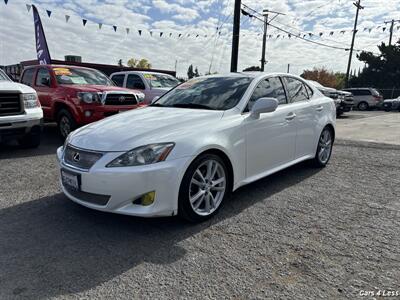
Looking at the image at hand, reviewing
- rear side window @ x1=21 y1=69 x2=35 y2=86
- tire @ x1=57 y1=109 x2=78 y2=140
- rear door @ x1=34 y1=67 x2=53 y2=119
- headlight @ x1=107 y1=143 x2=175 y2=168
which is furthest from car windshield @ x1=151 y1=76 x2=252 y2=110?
rear side window @ x1=21 y1=69 x2=35 y2=86

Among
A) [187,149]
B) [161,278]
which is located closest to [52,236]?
[161,278]

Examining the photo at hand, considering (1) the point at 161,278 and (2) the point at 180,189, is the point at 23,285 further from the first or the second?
(2) the point at 180,189

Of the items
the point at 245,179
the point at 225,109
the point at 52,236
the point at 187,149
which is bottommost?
the point at 52,236

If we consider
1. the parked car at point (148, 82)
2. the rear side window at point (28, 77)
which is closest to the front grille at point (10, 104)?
the rear side window at point (28, 77)

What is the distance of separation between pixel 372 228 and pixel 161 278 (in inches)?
87.1

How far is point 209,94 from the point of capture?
14.3 feet

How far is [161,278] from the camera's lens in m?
2.59

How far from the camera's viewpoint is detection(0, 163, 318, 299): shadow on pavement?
8.37ft

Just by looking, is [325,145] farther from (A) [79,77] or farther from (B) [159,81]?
(B) [159,81]

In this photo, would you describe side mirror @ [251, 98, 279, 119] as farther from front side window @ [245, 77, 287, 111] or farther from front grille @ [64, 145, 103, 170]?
front grille @ [64, 145, 103, 170]

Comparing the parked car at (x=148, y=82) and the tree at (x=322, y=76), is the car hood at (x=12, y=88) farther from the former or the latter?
the tree at (x=322, y=76)

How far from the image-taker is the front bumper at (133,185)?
9.95ft

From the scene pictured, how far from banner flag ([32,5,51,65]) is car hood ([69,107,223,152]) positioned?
596 inches

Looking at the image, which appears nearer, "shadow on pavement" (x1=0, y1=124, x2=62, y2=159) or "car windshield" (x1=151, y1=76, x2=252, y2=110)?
"car windshield" (x1=151, y1=76, x2=252, y2=110)
